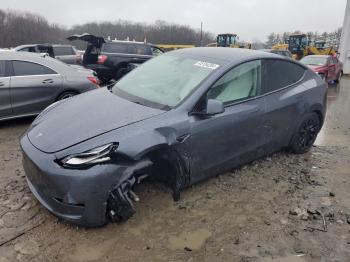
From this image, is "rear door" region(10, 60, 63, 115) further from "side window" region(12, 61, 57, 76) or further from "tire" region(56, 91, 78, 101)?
"tire" region(56, 91, 78, 101)

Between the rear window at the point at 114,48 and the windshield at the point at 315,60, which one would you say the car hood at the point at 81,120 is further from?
the windshield at the point at 315,60

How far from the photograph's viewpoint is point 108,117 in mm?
3305

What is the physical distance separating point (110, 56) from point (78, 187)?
9788mm

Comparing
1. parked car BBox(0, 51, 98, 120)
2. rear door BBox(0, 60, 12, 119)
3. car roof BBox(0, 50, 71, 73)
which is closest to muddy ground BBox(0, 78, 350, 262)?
rear door BBox(0, 60, 12, 119)

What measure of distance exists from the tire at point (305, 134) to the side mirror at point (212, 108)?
6.17ft

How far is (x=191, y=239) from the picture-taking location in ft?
10.2

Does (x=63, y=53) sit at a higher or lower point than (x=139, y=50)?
A: lower

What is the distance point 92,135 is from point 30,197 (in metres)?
1.22

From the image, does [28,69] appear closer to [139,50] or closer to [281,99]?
[281,99]

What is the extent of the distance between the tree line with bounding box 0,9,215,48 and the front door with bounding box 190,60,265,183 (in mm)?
56305

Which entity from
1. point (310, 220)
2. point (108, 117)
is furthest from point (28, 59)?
point (310, 220)

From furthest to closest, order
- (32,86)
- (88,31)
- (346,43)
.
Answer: (88,31), (346,43), (32,86)

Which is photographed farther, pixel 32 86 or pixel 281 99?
pixel 32 86

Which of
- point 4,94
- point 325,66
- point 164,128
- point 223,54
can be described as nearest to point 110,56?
point 4,94
